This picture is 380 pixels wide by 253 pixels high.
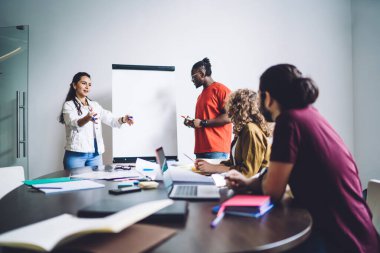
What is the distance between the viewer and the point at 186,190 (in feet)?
4.02

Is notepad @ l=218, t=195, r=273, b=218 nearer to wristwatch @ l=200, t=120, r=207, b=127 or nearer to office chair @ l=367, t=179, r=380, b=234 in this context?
office chair @ l=367, t=179, r=380, b=234

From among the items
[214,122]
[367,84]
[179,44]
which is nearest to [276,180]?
[214,122]

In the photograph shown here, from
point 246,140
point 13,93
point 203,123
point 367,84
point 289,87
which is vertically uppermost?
point 367,84

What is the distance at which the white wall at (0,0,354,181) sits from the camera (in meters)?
3.34

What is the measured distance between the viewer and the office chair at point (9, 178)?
1714 mm

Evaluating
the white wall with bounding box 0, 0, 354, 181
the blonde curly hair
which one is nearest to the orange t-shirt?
the white wall with bounding box 0, 0, 354, 181

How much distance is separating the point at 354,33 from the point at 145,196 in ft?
11.9

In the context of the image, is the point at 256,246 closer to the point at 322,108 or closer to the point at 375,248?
the point at 375,248

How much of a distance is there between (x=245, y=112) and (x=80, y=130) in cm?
173

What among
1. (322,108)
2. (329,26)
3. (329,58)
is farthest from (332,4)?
(322,108)

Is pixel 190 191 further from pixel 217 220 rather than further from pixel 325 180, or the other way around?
pixel 325 180

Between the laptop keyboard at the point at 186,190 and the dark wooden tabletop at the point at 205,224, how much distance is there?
0.07 meters

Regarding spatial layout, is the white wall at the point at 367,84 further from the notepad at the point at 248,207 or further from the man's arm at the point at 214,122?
the notepad at the point at 248,207

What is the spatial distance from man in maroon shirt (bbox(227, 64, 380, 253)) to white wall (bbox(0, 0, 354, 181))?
8.20ft
